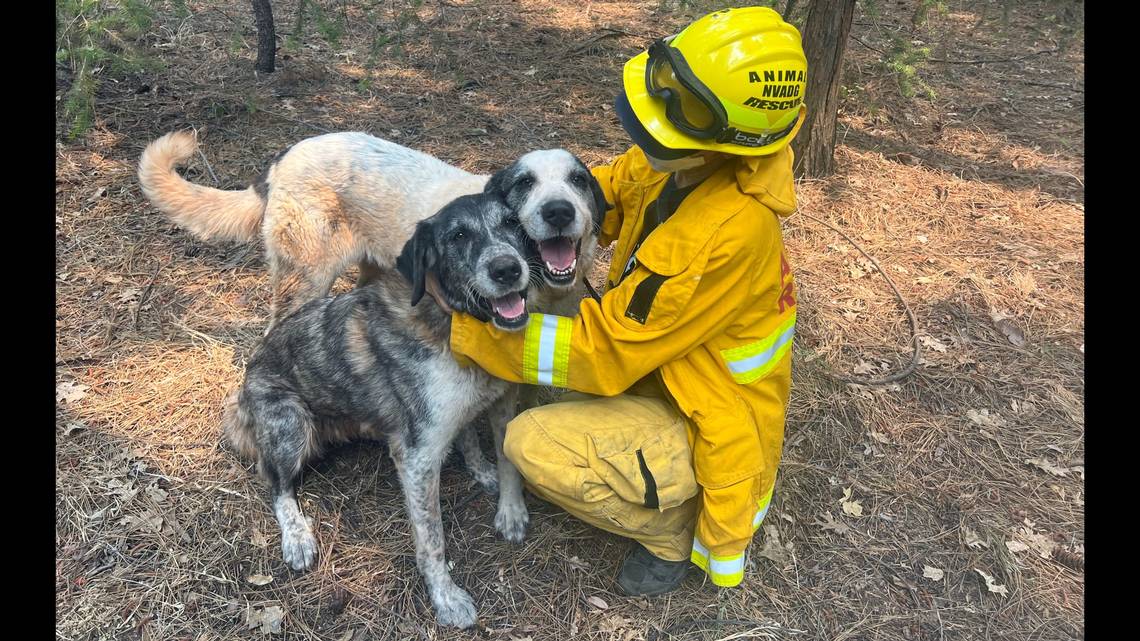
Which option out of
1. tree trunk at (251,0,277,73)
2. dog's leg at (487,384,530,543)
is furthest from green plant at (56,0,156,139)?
dog's leg at (487,384,530,543)

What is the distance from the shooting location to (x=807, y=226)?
532 cm

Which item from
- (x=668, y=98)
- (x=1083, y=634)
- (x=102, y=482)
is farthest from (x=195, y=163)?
(x=1083, y=634)

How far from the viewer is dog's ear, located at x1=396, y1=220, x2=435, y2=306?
2650mm

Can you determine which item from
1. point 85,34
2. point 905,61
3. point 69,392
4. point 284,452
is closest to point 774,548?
point 284,452

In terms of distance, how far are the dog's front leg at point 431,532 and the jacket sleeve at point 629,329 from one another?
1.87 feet

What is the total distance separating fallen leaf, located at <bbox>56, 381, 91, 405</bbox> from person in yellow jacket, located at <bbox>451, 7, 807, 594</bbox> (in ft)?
7.95

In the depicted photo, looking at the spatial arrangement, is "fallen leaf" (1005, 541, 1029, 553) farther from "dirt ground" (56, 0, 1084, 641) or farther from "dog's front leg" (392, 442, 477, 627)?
"dog's front leg" (392, 442, 477, 627)

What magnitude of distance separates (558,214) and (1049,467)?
3087 mm

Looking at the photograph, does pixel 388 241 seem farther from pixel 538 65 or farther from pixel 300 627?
pixel 538 65

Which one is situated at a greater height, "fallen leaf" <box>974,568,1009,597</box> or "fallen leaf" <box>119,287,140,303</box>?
"fallen leaf" <box>119,287,140,303</box>

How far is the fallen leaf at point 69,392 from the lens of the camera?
138 inches

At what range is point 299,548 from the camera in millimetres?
2943

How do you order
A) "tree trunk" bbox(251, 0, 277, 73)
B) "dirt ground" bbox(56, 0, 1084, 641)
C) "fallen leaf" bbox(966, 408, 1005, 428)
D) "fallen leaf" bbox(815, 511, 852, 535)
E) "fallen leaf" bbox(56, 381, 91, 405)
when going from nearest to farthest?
1. "dirt ground" bbox(56, 0, 1084, 641)
2. "fallen leaf" bbox(815, 511, 852, 535)
3. "fallen leaf" bbox(56, 381, 91, 405)
4. "fallen leaf" bbox(966, 408, 1005, 428)
5. "tree trunk" bbox(251, 0, 277, 73)

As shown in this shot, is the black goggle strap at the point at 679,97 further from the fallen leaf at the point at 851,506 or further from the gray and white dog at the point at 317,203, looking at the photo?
the fallen leaf at the point at 851,506
